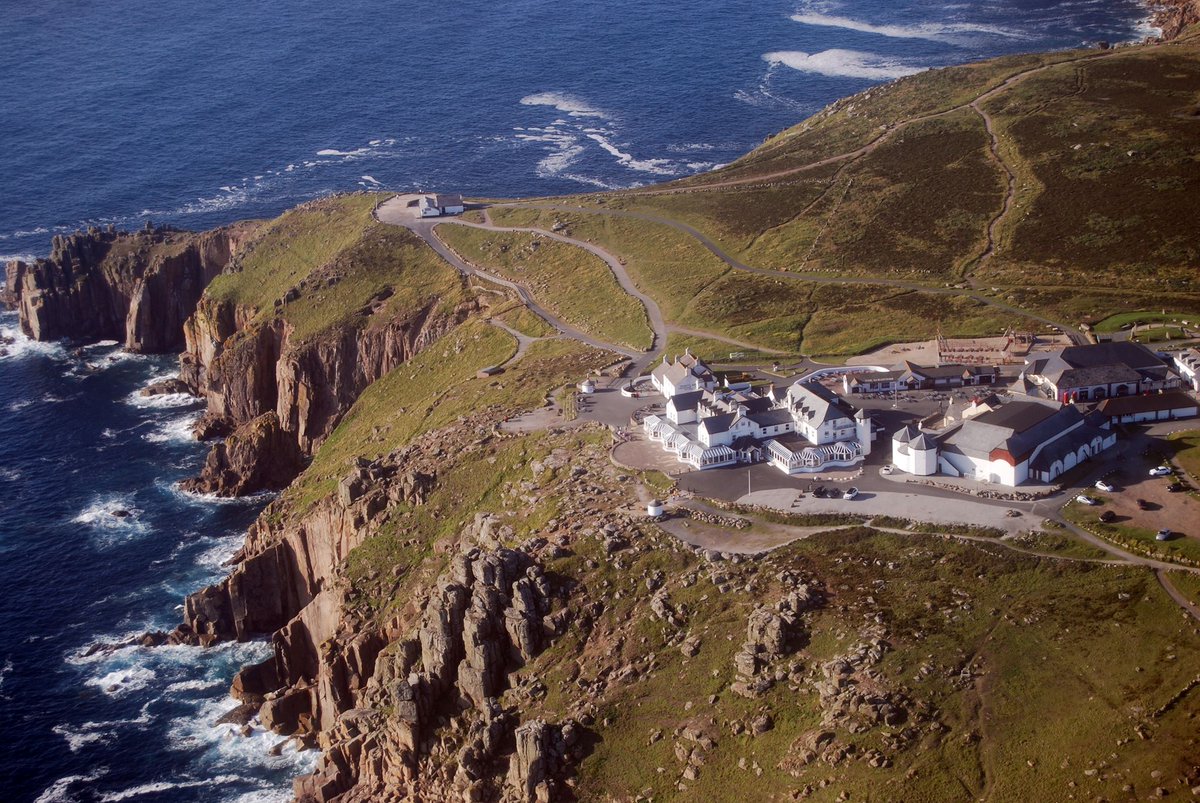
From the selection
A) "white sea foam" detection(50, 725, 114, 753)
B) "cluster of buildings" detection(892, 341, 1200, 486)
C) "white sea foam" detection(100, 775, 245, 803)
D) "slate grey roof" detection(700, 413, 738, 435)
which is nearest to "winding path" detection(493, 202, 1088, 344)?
"cluster of buildings" detection(892, 341, 1200, 486)

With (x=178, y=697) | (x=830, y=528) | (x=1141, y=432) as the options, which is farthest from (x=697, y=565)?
(x=178, y=697)

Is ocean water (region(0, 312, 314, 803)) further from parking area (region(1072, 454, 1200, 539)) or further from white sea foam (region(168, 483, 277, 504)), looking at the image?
parking area (region(1072, 454, 1200, 539))

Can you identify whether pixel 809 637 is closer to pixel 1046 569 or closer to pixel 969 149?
pixel 1046 569

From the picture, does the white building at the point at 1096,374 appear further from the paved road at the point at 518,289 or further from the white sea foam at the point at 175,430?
the white sea foam at the point at 175,430

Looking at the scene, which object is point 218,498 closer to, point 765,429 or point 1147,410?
point 765,429

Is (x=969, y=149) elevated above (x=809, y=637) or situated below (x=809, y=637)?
above

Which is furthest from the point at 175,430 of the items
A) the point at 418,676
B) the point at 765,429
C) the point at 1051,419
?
the point at 1051,419
